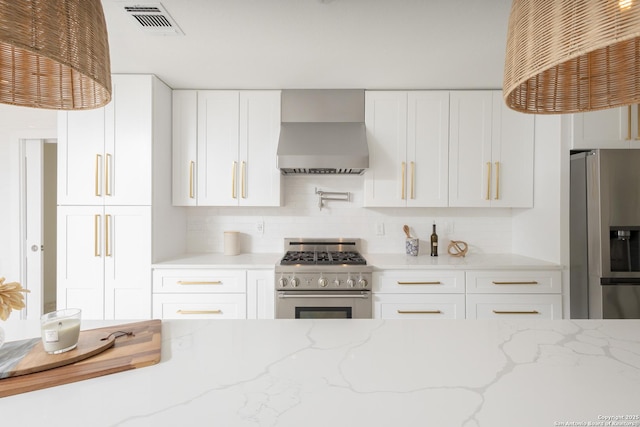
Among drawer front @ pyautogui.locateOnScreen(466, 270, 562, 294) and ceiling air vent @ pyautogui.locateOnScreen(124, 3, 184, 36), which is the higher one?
ceiling air vent @ pyautogui.locateOnScreen(124, 3, 184, 36)

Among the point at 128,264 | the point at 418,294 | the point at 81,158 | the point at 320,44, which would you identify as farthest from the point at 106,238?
the point at 418,294

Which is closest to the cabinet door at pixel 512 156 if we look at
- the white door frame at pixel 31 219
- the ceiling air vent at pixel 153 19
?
the ceiling air vent at pixel 153 19

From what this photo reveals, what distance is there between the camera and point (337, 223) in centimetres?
320

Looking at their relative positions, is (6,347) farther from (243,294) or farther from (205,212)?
(205,212)

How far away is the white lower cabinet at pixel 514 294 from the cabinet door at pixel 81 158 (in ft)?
9.33

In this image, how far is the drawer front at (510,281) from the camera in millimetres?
2529

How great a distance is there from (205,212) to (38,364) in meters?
2.38

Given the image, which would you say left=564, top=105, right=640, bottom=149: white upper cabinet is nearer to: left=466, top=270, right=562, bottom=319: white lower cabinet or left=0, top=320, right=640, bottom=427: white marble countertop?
left=466, top=270, right=562, bottom=319: white lower cabinet

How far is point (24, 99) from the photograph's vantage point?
0.86 meters

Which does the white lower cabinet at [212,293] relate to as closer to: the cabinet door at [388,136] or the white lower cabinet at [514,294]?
the cabinet door at [388,136]

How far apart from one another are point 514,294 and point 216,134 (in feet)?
8.71

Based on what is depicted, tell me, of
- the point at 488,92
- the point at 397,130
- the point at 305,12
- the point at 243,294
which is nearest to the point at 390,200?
Answer: the point at 397,130

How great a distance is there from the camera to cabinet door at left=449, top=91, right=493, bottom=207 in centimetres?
283

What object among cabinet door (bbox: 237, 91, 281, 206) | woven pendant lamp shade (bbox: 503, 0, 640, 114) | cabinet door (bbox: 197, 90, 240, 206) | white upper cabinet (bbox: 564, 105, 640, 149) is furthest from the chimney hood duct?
woven pendant lamp shade (bbox: 503, 0, 640, 114)
